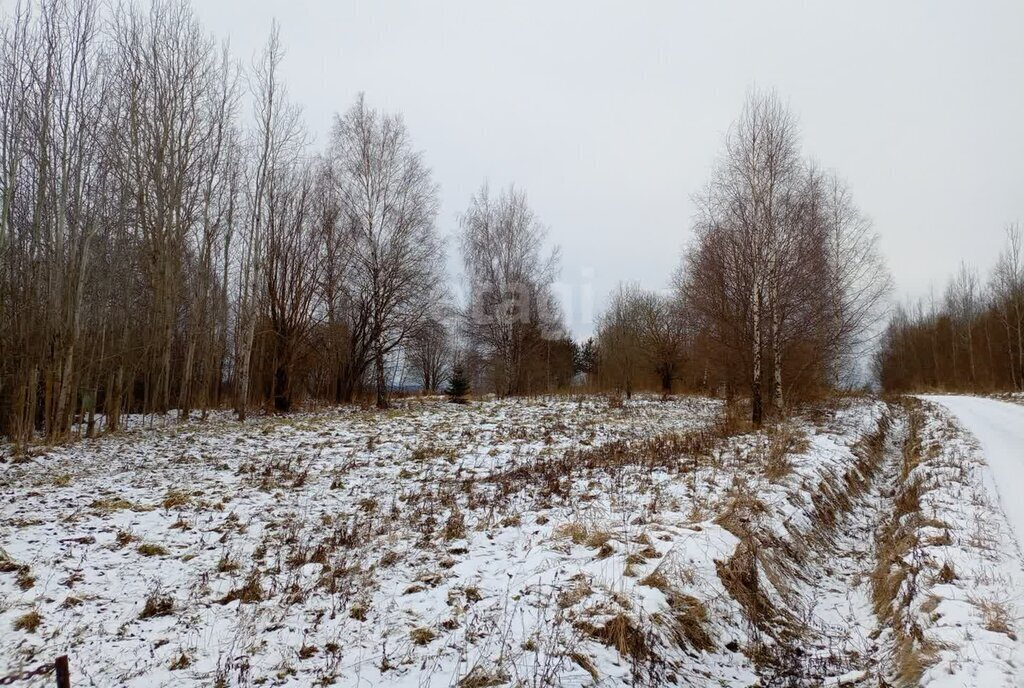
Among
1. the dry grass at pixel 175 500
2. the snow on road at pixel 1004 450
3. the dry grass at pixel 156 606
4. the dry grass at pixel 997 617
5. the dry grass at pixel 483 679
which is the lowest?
the dry grass at pixel 483 679

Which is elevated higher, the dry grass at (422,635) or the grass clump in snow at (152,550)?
the grass clump in snow at (152,550)

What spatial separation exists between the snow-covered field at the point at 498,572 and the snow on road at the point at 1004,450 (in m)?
0.30

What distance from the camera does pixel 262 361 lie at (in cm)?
2417

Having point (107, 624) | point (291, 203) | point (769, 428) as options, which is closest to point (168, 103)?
point (291, 203)

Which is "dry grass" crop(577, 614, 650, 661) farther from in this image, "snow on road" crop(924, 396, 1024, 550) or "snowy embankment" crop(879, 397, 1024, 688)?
"snow on road" crop(924, 396, 1024, 550)

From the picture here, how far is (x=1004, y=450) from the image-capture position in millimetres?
10445

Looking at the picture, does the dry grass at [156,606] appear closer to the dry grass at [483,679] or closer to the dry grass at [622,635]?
the dry grass at [483,679]

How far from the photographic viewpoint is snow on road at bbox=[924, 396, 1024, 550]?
6.68 meters

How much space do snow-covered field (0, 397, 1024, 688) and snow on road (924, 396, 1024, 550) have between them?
30cm

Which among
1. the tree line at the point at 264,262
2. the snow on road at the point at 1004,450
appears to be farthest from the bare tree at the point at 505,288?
the snow on road at the point at 1004,450

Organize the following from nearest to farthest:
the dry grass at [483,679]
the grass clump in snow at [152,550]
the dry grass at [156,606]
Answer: the dry grass at [483,679]
the dry grass at [156,606]
the grass clump in snow at [152,550]

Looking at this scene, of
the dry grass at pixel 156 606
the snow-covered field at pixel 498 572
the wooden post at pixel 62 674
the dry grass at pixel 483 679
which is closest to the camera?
the wooden post at pixel 62 674

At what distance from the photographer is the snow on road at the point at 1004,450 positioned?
21.9 ft

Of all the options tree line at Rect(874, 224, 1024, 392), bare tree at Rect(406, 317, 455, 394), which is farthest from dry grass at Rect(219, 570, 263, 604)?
tree line at Rect(874, 224, 1024, 392)
